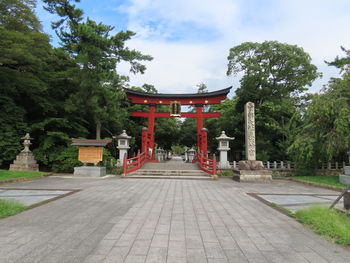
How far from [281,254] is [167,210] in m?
2.70

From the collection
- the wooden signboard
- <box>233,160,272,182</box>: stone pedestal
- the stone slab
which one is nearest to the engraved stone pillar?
<box>233,160,272,182</box>: stone pedestal

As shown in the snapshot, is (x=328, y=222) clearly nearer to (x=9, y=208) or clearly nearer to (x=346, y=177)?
(x=9, y=208)

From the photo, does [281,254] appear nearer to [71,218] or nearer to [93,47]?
[71,218]

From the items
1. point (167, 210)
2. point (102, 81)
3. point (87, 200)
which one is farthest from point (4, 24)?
point (167, 210)

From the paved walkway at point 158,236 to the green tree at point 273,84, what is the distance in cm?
1475

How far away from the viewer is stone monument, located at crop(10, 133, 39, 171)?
13.7 metres

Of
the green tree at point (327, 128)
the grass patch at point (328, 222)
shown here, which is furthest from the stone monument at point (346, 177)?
the grass patch at point (328, 222)

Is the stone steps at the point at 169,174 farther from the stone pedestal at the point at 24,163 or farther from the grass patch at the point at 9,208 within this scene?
the grass patch at the point at 9,208

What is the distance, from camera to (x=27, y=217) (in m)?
4.31

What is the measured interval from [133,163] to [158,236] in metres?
11.2

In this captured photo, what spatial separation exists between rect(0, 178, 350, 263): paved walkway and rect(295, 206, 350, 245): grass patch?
0.62 ft

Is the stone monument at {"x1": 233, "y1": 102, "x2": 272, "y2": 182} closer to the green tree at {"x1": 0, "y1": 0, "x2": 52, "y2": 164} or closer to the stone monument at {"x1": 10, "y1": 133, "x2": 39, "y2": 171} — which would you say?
the stone monument at {"x1": 10, "y1": 133, "x2": 39, "y2": 171}

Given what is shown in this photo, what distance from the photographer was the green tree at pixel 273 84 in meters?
18.3

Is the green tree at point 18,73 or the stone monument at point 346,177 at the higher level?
the green tree at point 18,73
